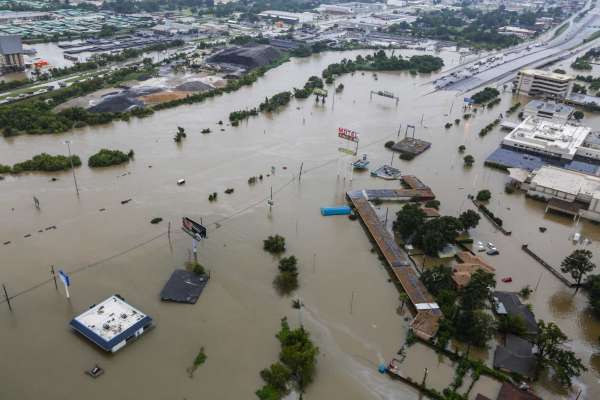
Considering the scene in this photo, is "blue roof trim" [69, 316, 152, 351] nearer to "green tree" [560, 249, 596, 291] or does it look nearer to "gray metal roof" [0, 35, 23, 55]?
"green tree" [560, 249, 596, 291]

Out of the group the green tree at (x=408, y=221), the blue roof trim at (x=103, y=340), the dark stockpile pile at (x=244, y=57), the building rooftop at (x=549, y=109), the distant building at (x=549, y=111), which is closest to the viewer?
the blue roof trim at (x=103, y=340)

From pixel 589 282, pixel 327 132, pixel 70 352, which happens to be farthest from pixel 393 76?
pixel 70 352

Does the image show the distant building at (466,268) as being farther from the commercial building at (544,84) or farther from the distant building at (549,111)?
the commercial building at (544,84)

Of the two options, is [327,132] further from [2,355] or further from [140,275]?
[2,355]

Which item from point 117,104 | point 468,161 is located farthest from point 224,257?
point 117,104

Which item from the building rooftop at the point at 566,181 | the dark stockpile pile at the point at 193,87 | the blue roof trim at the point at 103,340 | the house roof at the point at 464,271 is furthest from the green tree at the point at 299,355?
the dark stockpile pile at the point at 193,87

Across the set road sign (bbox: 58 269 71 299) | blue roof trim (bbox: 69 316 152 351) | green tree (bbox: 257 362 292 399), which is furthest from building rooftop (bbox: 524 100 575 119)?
road sign (bbox: 58 269 71 299)
